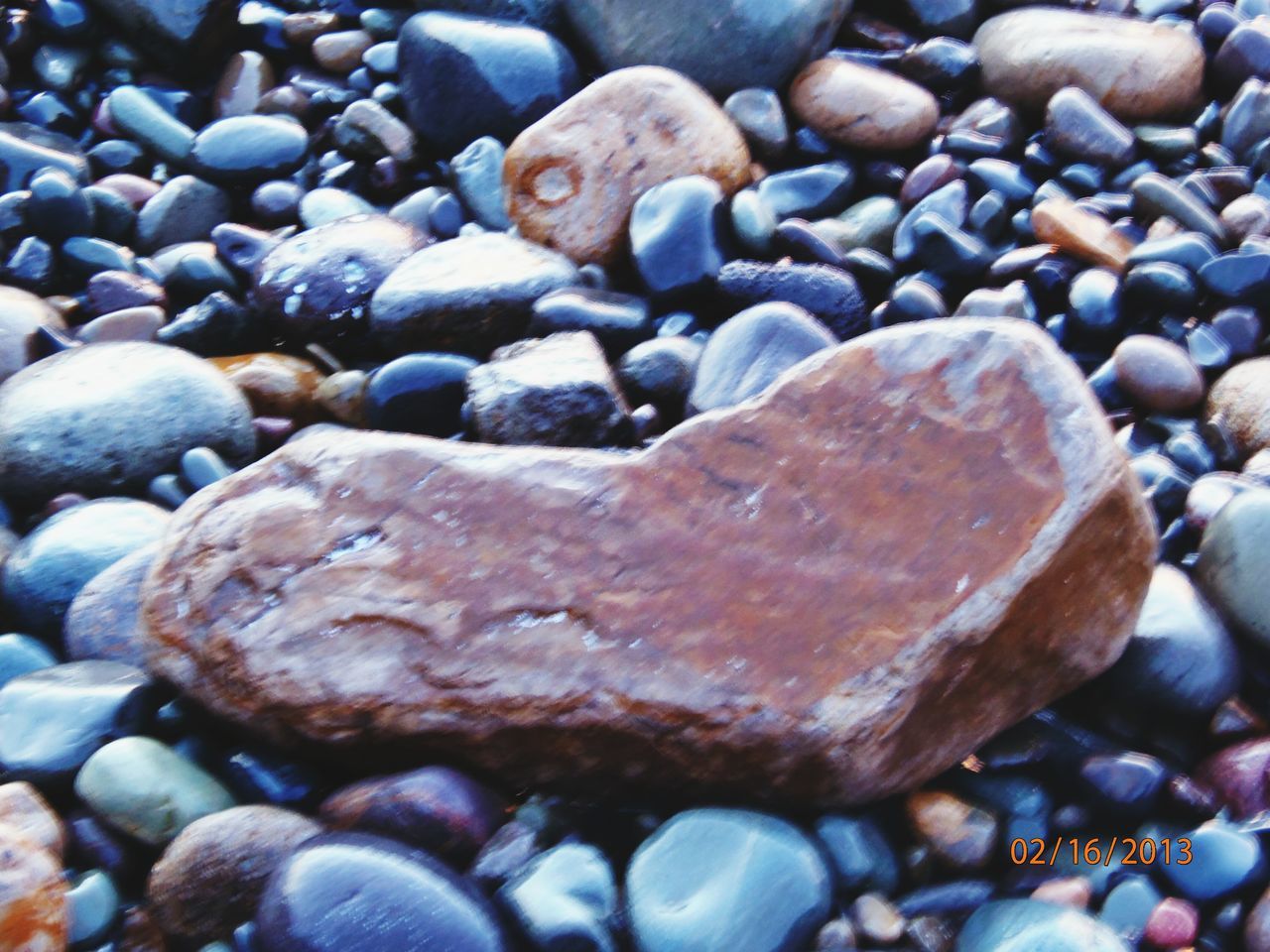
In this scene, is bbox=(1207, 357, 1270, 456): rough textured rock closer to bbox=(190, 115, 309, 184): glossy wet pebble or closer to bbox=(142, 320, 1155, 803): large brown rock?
bbox=(142, 320, 1155, 803): large brown rock

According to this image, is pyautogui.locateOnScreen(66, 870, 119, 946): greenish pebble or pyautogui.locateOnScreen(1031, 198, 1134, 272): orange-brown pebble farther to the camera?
pyautogui.locateOnScreen(1031, 198, 1134, 272): orange-brown pebble

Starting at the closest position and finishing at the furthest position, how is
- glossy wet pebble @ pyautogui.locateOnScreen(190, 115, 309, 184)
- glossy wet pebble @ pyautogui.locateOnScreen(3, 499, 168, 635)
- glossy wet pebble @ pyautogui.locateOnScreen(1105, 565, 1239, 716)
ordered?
glossy wet pebble @ pyautogui.locateOnScreen(1105, 565, 1239, 716), glossy wet pebble @ pyautogui.locateOnScreen(3, 499, 168, 635), glossy wet pebble @ pyautogui.locateOnScreen(190, 115, 309, 184)

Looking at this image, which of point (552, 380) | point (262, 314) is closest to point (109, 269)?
point (262, 314)

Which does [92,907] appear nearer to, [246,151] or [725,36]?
[246,151]

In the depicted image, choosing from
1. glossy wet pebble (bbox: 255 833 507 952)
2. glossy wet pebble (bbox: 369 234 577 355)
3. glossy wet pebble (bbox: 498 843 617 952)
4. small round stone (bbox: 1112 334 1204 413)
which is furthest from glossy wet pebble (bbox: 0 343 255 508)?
small round stone (bbox: 1112 334 1204 413)

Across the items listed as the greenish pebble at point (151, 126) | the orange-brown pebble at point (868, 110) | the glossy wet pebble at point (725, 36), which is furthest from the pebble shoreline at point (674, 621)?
the greenish pebble at point (151, 126)

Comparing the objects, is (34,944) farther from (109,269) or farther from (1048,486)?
(109,269)

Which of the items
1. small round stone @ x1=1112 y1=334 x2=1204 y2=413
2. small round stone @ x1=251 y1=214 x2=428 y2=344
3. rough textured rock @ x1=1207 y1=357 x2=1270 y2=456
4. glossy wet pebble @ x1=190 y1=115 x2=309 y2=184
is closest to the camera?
rough textured rock @ x1=1207 y1=357 x2=1270 y2=456

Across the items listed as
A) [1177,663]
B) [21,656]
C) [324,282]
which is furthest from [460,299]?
[1177,663]
